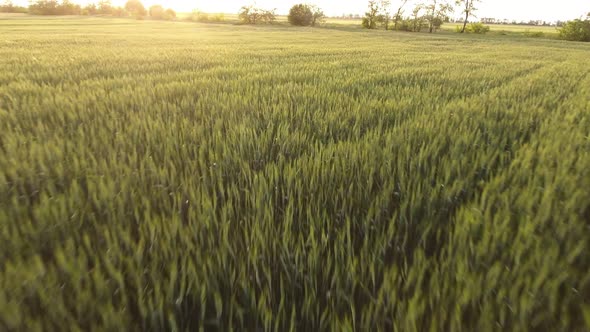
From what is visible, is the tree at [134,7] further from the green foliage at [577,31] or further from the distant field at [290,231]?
the distant field at [290,231]

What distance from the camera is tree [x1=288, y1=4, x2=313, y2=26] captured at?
47938 millimetres

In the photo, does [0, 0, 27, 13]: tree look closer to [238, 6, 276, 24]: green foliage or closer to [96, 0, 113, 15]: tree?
[96, 0, 113, 15]: tree

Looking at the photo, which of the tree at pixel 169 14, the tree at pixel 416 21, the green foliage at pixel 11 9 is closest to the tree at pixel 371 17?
the tree at pixel 416 21

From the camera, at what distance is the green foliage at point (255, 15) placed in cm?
5169

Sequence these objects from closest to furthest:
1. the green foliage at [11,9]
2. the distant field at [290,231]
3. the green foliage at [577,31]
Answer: the distant field at [290,231] → the green foliage at [577,31] → the green foliage at [11,9]

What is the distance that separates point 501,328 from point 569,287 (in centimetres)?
21

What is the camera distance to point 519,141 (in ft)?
5.26

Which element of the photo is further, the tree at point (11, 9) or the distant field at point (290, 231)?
the tree at point (11, 9)

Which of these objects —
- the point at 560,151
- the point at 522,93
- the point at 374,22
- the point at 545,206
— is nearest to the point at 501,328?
the point at 545,206

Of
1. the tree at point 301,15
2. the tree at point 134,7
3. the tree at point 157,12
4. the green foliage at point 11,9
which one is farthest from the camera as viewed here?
the tree at point 134,7

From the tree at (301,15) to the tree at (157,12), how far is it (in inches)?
1060

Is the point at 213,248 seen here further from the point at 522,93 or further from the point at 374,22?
the point at 374,22

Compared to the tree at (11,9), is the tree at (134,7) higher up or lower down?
higher up

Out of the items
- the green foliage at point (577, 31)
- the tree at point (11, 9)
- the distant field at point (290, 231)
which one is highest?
the tree at point (11, 9)
